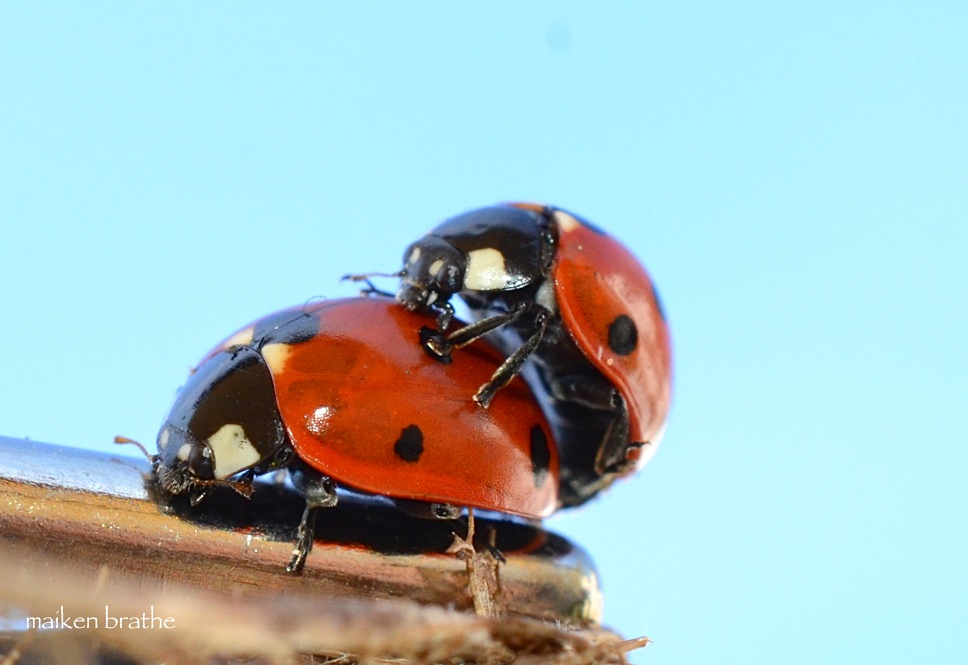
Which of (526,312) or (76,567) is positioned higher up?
(526,312)

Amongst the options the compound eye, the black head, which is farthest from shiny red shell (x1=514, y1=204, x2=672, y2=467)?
the compound eye

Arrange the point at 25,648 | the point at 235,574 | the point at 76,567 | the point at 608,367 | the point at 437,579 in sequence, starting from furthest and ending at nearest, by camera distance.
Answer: the point at 608,367, the point at 437,579, the point at 235,574, the point at 76,567, the point at 25,648

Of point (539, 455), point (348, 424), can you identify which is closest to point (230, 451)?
point (348, 424)

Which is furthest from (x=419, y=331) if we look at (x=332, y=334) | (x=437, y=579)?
(x=437, y=579)

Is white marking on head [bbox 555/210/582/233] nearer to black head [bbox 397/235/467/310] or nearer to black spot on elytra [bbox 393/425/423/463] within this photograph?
black head [bbox 397/235/467/310]

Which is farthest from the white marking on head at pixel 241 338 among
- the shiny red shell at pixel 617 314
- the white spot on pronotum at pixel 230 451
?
the shiny red shell at pixel 617 314

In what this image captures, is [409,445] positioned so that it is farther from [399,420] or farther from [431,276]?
[431,276]

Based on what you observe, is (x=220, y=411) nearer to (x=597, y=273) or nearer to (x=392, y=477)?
(x=392, y=477)
